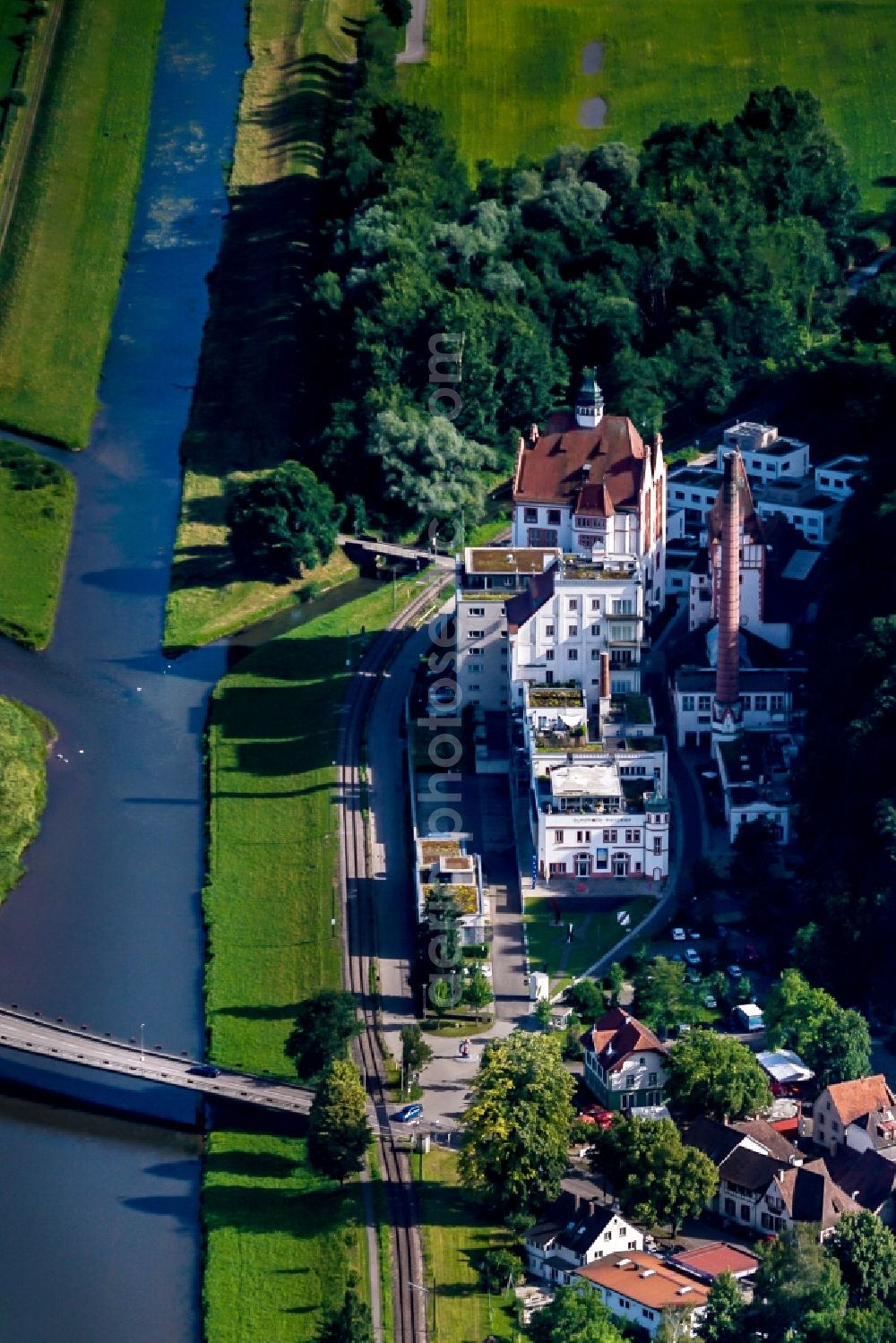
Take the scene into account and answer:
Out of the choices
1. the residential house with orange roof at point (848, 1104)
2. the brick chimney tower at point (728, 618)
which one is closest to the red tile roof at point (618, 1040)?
the residential house with orange roof at point (848, 1104)

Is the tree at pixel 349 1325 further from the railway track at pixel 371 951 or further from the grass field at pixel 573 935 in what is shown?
the grass field at pixel 573 935

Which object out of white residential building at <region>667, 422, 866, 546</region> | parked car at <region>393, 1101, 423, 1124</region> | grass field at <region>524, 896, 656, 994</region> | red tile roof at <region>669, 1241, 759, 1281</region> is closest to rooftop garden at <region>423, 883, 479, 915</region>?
grass field at <region>524, 896, 656, 994</region>

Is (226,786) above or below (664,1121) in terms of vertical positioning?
above

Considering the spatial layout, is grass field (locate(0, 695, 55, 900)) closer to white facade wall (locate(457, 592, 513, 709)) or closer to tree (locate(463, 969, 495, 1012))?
white facade wall (locate(457, 592, 513, 709))

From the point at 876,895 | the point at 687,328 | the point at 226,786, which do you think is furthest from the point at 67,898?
the point at 687,328

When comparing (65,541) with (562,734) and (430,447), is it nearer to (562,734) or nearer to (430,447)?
(430,447)
